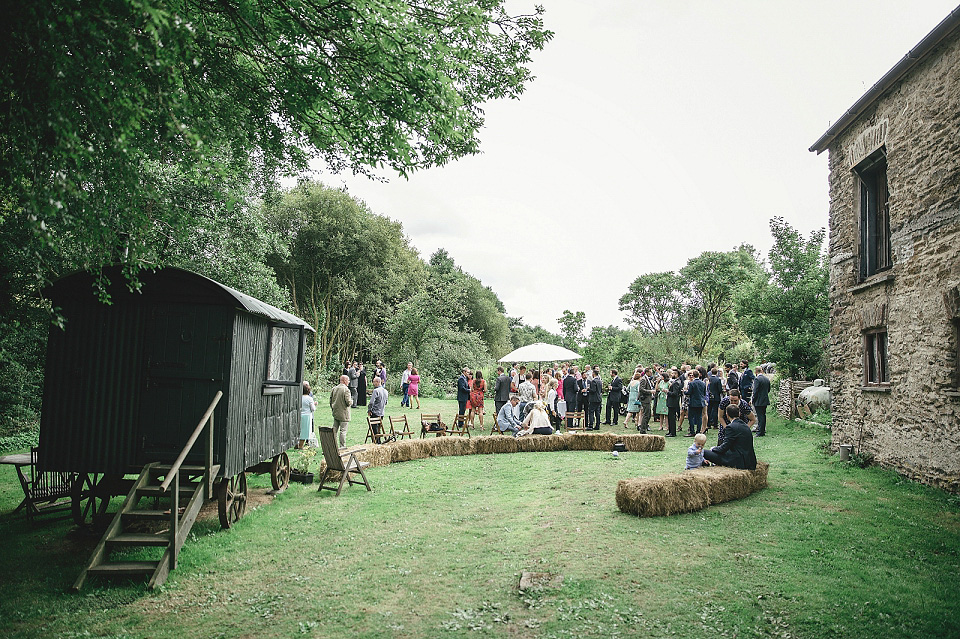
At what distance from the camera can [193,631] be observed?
482 cm

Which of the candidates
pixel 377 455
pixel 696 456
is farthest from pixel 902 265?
pixel 377 455

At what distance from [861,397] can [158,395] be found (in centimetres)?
1256

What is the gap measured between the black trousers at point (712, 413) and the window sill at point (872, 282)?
512 cm

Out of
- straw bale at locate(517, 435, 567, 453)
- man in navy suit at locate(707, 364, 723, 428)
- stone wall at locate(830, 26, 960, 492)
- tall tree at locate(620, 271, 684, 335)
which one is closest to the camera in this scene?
stone wall at locate(830, 26, 960, 492)

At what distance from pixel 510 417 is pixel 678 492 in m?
8.41

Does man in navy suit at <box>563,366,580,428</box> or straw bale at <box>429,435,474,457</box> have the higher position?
man in navy suit at <box>563,366,580,428</box>

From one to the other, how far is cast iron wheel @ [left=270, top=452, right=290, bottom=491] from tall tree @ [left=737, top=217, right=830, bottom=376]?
1814 cm

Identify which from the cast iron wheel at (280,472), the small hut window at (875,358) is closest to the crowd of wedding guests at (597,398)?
the cast iron wheel at (280,472)

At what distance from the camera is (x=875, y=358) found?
36.1ft

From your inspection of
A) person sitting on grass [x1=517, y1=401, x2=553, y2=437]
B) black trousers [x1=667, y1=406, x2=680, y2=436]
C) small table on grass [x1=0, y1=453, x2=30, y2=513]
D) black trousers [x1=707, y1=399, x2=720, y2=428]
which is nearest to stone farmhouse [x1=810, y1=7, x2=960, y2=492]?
black trousers [x1=707, y1=399, x2=720, y2=428]

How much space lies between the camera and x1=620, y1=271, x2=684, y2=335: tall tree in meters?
48.6

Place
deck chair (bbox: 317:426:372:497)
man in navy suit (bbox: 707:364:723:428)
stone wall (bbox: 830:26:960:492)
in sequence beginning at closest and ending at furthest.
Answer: stone wall (bbox: 830:26:960:492), deck chair (bbox: 317:426:372:497), man in navy suit (bbox: 707:364:723:428)

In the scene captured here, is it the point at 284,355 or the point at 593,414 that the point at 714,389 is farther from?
the point at 284,355

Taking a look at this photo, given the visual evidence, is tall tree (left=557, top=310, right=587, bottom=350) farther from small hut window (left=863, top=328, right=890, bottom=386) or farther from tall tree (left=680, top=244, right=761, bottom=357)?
small hut window (left=863, top=328, right=890, bottom=386)
